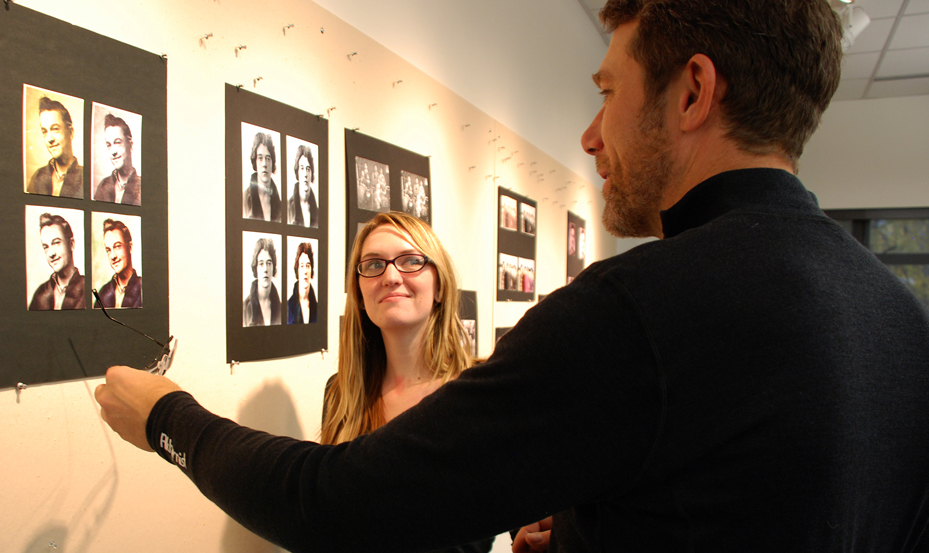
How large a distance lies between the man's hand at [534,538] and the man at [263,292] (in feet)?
3.36

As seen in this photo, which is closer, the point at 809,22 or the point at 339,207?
the point at 809,22

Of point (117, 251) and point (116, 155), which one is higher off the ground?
point (116, 155)

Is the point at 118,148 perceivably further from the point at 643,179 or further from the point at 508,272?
the point at 508,272

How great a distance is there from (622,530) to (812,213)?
51 cm

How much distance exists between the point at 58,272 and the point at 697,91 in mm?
1370

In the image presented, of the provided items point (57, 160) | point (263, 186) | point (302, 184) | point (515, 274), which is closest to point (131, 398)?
point (57, 160)

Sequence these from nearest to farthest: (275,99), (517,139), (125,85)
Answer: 1. (125,85)
2. (275,99)
3. (517,139)

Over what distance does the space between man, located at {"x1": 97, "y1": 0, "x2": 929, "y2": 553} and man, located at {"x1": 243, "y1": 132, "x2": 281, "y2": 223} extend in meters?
1.07

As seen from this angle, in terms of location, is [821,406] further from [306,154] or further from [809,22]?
[306,154]

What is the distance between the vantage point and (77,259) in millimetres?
1316

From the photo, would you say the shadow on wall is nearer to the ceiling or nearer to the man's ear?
the man's ear

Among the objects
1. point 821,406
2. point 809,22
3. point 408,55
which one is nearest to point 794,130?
point 809,22

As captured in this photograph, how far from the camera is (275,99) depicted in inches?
73.5

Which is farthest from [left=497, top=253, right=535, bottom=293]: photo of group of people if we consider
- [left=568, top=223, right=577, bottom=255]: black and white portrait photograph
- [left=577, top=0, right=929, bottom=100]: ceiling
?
[left=577, top=0, right=929, bottom=100]: ceiling
